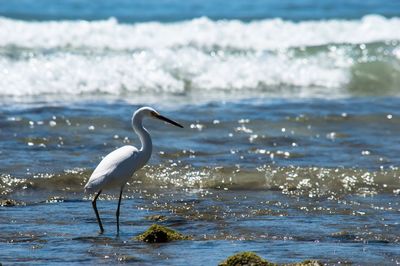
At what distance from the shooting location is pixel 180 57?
16.2 m

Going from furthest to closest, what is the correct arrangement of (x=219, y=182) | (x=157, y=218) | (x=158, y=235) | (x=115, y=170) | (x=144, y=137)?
(x=219, y=182) < (x=144, y=137) < (x=157, y=218) < (x=115, y=170) < (x=158, y=235)

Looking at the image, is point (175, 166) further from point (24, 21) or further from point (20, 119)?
point (24, 21)

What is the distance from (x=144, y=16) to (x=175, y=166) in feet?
44.2

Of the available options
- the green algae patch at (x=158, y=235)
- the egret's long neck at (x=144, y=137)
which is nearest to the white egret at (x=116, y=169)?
the egret's long neck at (x=144, y=137)

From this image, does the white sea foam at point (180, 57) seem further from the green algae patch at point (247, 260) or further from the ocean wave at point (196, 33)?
the green algae patch at point (247, 260)

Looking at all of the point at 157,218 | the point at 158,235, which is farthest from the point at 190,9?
the point at 158,235

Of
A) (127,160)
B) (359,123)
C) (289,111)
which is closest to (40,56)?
(289,111)

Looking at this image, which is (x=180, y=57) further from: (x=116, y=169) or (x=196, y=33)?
(x=116, y=169)

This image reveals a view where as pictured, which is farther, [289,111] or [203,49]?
[203,49]

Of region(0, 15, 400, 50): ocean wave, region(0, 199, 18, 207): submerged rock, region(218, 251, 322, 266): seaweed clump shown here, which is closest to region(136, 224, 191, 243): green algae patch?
region(218, 251, 322, 266): seaweed clump

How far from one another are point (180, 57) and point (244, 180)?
7461 millimetres

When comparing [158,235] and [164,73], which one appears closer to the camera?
[158,235]

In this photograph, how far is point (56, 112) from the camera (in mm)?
11773

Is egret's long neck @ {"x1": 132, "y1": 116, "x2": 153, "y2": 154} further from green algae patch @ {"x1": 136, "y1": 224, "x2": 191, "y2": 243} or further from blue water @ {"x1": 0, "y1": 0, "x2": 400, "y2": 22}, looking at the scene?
blue water @ {"x1": 0, "y1": 0, "x2": 400, "y2": 22}
